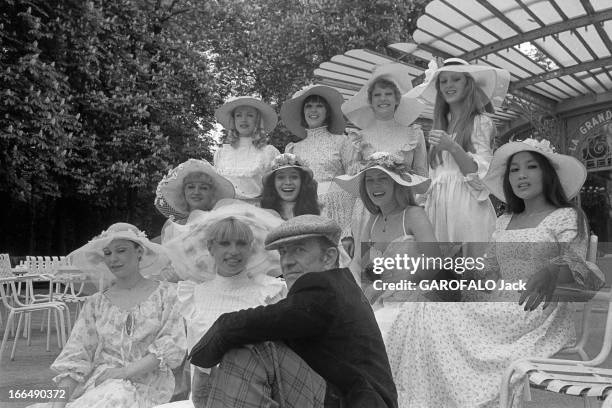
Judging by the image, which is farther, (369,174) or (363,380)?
(369,174)

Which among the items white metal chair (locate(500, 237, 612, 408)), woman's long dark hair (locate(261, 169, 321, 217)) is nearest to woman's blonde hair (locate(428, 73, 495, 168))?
woman's long dark hair (locate(261, 169, 321, 217))

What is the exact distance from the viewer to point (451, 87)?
407 centimetres

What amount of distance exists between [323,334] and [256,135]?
3.42 meters

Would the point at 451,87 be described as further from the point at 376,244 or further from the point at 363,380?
the point at 363,380

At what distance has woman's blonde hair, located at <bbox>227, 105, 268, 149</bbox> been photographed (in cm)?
510

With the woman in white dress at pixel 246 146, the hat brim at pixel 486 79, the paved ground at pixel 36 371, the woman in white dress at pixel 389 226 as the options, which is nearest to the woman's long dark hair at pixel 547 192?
the woman in white dress at pixel 389 226

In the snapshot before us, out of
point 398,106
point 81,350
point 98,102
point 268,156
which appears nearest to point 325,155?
point 268,156

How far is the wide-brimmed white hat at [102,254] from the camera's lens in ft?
11.5

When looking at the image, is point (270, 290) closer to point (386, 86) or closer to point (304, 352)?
point (304, 352)

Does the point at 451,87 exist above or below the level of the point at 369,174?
above

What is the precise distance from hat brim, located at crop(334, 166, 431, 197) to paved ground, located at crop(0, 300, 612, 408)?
1.37 metres

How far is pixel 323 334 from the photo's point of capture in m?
1.87

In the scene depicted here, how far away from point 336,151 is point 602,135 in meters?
5.00

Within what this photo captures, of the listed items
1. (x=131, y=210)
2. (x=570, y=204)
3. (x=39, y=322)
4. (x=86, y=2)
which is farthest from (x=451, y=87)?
(x=131, y=210)
